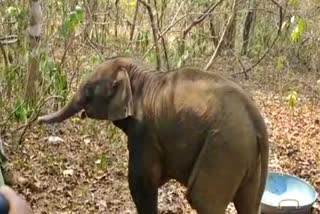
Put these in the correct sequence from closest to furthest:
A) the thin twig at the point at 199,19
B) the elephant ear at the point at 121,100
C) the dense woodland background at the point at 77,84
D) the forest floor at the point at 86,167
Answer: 1. the elephant ear at the point at 121,100
2. the forest floor at the point at 86,167
3. the dense woodland background at the point at 77,84
4. the thin twig at the point at 199,19

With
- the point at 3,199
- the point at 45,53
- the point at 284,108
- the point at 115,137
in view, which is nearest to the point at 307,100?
the point at 284,108

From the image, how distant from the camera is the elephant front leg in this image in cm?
387

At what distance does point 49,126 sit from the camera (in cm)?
570

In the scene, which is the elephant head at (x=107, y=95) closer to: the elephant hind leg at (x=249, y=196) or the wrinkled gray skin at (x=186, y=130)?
the wrinkled gray skin at (x=186, y=130)

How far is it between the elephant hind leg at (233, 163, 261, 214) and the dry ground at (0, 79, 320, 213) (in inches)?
36.2

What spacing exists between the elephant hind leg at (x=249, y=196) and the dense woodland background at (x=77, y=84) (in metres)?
0.92

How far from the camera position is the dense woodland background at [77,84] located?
4.85m

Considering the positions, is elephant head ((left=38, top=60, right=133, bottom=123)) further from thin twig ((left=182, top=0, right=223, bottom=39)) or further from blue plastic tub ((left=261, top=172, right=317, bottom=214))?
thin twig ((left=182, top=0, right=223, bottom=39))

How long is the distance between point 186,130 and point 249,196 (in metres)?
0.51

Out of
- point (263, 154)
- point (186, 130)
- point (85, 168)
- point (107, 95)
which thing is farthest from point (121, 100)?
point (85, 168)

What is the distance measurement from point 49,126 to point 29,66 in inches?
29.9

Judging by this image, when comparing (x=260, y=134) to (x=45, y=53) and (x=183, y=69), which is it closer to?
(x=183, y=69)

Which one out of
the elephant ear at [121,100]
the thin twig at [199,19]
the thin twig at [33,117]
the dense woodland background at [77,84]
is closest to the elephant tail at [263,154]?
the elephant ear at [121,100]

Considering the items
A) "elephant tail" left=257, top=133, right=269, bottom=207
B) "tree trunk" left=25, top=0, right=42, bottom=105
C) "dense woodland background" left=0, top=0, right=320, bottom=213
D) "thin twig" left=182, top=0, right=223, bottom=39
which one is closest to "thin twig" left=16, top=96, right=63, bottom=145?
"dense woodland background" left=0, top=0, right=320, bottom=213
